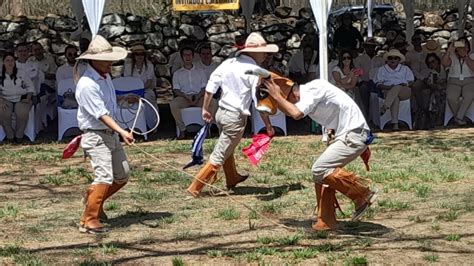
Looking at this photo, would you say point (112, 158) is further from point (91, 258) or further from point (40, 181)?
point (40, 181)

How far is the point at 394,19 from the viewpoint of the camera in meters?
20.1

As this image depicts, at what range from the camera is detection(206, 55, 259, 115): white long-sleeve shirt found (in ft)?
26.1

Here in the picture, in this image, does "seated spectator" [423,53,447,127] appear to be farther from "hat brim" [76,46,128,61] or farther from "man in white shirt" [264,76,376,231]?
"hat brim" [76,46,128,61]

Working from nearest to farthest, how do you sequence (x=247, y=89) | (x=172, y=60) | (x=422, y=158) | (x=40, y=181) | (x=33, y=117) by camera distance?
(x=247, y=89)
(x=40, y=181)
(x=422, y=158)
(x=33, y=117)
(x=172, y=60)

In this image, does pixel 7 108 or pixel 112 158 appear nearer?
pixel 112 158

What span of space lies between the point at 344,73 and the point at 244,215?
5478mm

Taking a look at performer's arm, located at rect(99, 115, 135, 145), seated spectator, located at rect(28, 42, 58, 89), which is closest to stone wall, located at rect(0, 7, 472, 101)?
seated spectator, located at rect(28, 42, 58, 89)

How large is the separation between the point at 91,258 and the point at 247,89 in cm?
244

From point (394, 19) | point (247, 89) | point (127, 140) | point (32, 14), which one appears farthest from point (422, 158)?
point (32, 14)

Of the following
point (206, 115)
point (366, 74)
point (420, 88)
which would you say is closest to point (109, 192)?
point (206, 115)

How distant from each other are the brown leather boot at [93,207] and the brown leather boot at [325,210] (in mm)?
1549

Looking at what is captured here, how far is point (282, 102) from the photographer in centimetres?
628

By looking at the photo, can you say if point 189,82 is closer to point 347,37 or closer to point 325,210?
point 347,37

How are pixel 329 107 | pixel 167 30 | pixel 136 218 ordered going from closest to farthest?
pixel 329 107 < pixel 136 218 < pixel 167 30
